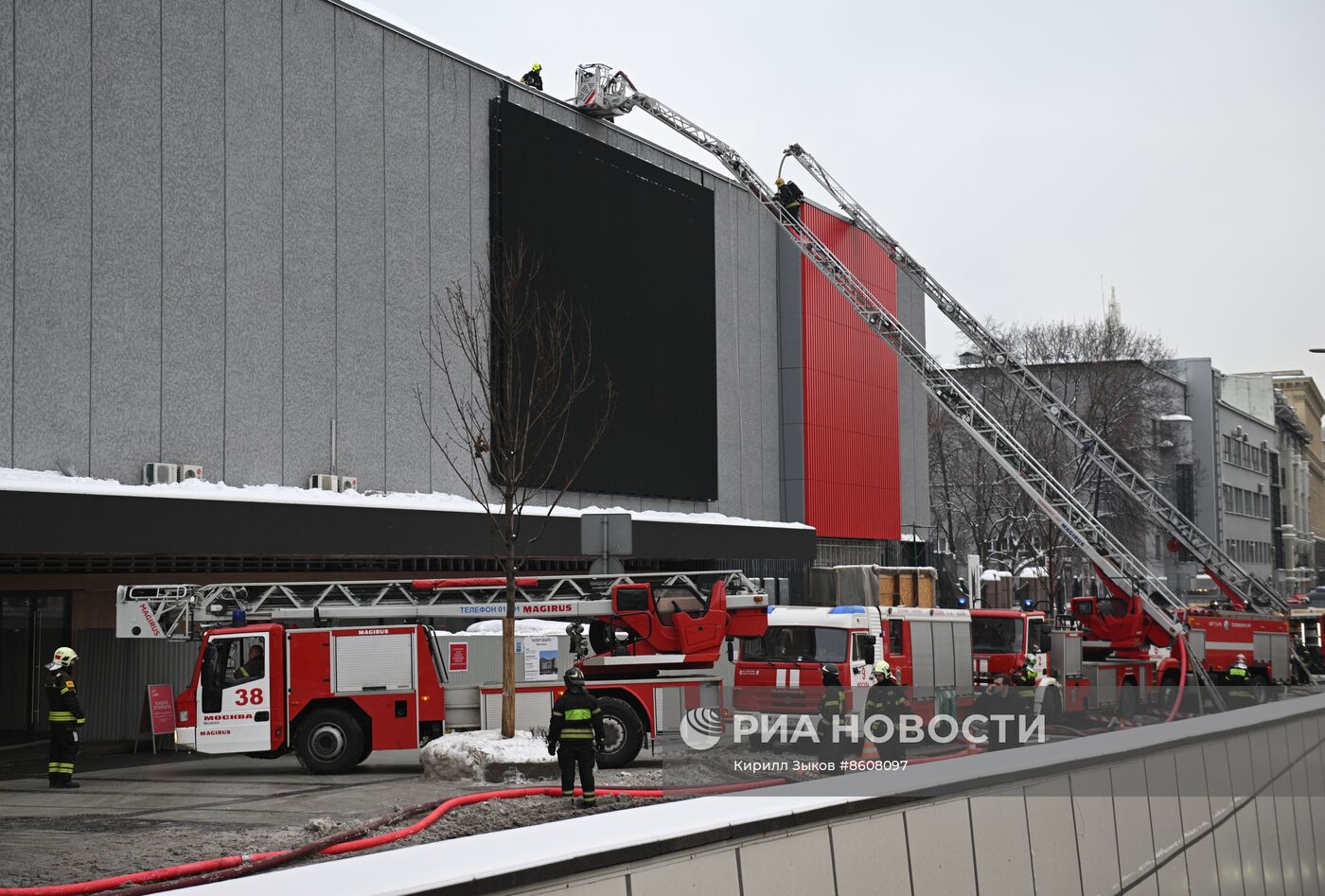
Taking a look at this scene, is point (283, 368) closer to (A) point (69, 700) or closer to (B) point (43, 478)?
(B) point (43, 478)

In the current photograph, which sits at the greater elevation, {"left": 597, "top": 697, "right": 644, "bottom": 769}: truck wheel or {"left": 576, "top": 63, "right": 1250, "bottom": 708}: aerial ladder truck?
{"left": 576, "top": 63, "right": 1250, "bottom": 708}: aerial ladder truck

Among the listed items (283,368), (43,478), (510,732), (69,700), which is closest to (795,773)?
(510,732)

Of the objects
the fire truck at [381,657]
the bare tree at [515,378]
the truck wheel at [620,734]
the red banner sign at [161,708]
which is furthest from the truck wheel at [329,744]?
the bare tree at [515,378]

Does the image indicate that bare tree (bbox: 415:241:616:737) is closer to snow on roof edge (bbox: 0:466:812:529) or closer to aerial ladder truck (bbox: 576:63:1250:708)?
snow on roof edge (bbox: 0:466:812:529)

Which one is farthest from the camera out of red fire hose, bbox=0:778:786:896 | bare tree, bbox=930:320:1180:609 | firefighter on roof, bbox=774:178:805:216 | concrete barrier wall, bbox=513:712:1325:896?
bare tree, bbox=930:320:1180:609

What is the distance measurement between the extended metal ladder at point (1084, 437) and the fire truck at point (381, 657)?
20626mm

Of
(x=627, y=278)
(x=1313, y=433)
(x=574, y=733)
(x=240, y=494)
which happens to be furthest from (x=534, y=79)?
(x=1313, y=433)

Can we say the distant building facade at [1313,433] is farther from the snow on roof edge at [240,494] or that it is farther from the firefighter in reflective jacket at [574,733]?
the firefighter in reflective jacket at [574,733]

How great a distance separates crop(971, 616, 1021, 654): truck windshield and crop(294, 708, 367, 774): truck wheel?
15.4 metres

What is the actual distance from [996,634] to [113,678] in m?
18.1

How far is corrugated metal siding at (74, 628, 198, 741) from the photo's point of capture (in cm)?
2394

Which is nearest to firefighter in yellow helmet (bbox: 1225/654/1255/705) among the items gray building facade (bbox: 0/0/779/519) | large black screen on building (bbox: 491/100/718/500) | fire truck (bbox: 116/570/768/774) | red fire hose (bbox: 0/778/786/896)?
fire truck (bbox: 116/570/768/774)

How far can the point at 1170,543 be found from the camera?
3809cm

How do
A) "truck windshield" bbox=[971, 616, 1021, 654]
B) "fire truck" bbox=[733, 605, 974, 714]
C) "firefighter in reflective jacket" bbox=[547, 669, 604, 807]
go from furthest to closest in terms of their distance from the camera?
"truck windshield" bbox=[971, 616, 1021, 654] < "fire truck" bbox=[733, 605, 974, 714] < "firefighter in reflective jacket" bbox=[547, 669, 604, 807]
